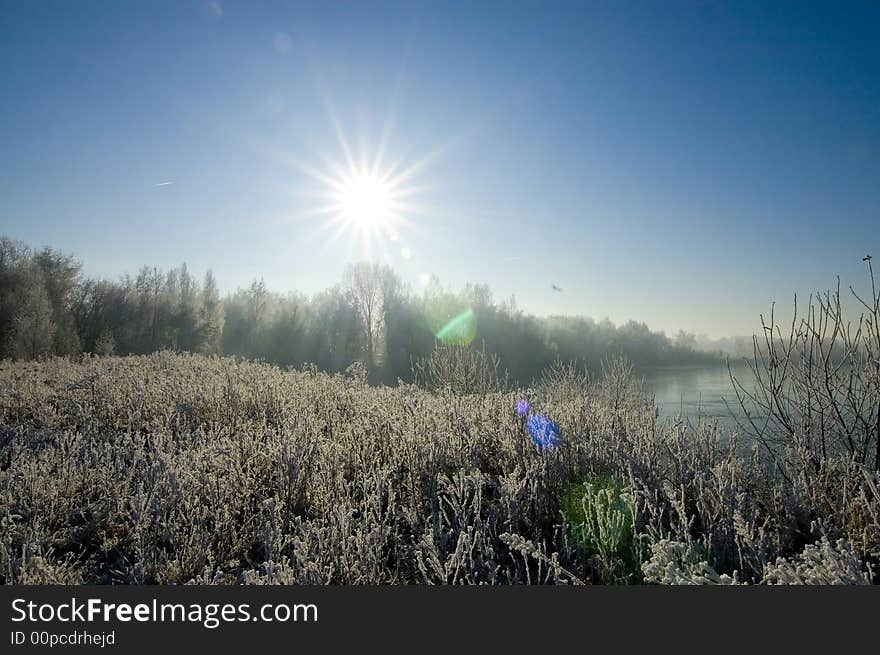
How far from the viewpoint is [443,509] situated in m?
3.40

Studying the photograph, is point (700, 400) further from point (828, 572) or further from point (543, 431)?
point (828, 572)

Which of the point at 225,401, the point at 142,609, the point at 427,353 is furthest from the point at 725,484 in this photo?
the point at 427,353

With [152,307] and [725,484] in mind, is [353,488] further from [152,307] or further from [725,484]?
[152,307]

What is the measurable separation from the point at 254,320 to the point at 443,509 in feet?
163

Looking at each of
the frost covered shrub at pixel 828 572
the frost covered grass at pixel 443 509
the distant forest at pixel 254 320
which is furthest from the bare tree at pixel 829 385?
the distant forest at pixel 254 320

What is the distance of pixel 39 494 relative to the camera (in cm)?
351

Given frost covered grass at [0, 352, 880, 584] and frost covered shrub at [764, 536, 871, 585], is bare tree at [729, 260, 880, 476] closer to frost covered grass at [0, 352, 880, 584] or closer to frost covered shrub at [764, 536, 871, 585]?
frost covered grass at [0, 352, 880, 584]

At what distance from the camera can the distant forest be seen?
31322 mm

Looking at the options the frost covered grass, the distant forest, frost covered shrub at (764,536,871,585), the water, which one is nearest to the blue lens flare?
the frost covered grass

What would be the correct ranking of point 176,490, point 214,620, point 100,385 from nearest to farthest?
point 214,620
point 176,490
point 100,385

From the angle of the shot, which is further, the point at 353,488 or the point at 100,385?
the point at 100,385

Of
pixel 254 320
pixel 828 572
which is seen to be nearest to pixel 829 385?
pixel 828 572

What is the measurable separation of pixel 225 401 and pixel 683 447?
5847 millimetres

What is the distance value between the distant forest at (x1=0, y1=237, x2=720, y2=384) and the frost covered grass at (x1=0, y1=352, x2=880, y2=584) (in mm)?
28097
